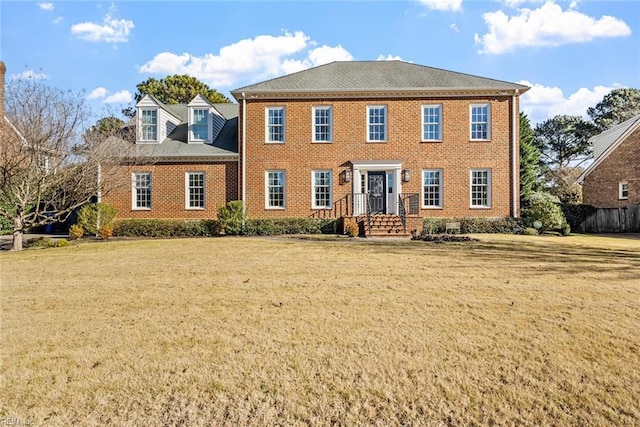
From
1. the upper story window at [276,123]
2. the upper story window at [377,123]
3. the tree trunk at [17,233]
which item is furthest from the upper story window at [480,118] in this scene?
the tree trunk at [17,233]

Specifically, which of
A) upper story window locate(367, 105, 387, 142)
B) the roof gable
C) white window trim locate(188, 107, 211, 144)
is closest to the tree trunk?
white window trim locate(188, 107, 211, 144)

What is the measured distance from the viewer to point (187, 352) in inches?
161

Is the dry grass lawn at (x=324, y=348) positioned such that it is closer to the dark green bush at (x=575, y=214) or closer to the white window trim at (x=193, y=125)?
the white window trim at (x=193, y=125)

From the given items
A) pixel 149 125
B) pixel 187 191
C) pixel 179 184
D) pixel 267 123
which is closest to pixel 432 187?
pixel 267 123

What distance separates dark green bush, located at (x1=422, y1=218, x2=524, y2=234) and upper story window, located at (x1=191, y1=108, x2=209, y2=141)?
12471mm

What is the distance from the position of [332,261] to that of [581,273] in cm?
547

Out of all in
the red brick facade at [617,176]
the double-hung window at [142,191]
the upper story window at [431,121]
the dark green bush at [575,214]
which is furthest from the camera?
the red brick facade at [617,176]

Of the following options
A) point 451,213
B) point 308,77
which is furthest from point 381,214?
point 308,77

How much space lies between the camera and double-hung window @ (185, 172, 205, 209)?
19922 millimetres

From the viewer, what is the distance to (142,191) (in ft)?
66.1

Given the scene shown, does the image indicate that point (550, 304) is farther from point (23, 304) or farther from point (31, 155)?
point (31, 155)

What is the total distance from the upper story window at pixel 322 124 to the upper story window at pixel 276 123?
5.40 feet

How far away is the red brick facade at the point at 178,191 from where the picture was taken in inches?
781

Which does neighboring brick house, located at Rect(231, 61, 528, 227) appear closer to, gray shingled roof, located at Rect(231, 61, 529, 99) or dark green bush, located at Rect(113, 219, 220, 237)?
gray shingled roof, located at Rect(231, 61, 529, 99)
